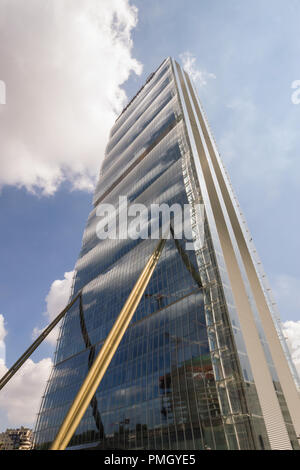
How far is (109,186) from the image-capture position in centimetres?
7781

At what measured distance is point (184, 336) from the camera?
97.6ft

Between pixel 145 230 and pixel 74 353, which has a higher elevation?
pixel 145 230

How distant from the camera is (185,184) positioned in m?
45.2

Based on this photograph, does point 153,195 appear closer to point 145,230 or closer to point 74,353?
point 145,230

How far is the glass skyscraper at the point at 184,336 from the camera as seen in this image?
24031 millimetres

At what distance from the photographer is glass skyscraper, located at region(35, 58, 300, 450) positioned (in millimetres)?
24031

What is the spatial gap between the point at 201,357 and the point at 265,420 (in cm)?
694

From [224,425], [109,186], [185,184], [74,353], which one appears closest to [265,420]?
[224,425]
